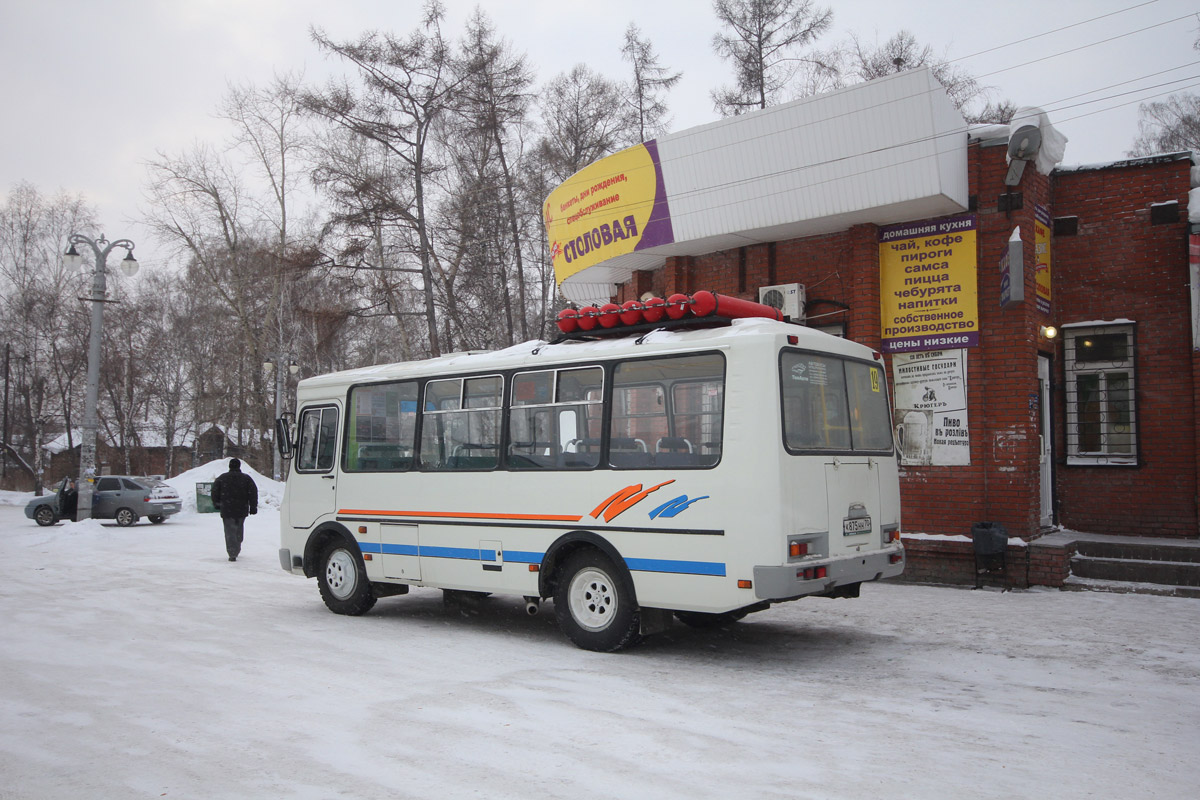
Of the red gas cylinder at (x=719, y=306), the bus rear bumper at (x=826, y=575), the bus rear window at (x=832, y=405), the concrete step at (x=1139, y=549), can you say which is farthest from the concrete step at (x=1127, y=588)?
the red gas cylinder at (x=719, y=306)

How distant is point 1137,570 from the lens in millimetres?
10977

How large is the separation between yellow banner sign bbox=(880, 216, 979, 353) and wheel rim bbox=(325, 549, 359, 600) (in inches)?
306

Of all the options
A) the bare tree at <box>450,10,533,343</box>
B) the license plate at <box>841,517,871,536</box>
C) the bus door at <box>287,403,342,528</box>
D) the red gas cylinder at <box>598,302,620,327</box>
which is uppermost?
the bare tree at <box>450,10,533,343</box>

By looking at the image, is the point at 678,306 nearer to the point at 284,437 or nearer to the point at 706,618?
the point at 706,618

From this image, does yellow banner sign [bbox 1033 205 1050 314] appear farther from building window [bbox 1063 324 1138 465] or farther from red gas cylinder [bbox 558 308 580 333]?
red gas cylinder [bbox 558 308 580 333]

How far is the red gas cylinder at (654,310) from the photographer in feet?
26.9

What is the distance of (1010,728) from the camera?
5.65 metres

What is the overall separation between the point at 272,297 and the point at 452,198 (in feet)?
55.7

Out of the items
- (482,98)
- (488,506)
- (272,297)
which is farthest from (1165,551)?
(272,297)

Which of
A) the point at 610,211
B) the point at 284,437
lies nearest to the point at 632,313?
the point at 284,437

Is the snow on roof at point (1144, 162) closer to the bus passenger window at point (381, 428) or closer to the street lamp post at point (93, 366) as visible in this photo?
the bus passenger window at point (381, 428)

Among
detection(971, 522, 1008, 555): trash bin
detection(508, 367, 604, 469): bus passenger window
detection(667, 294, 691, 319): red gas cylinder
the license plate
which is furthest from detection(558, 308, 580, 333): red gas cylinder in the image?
detection(971, 522, 1008, 555): trash bin

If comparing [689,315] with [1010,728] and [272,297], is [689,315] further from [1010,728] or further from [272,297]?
[272,297]

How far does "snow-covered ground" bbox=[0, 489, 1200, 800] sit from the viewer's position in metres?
4.77
